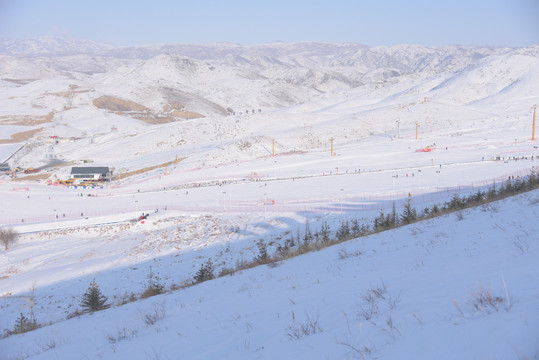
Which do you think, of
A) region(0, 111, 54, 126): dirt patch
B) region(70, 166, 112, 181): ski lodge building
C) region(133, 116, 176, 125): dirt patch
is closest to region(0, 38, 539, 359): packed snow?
region(70, 166, 112, 181): ski lodge building

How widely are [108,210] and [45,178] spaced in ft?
136

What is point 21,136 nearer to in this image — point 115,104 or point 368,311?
point 115,104

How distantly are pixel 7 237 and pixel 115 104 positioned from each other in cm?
14401

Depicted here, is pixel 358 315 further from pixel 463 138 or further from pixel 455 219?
pixel 463 138

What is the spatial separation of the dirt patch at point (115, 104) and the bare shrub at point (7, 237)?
136830mm

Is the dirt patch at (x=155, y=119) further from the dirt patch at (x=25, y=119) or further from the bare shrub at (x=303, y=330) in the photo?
the bare shrub at (x=303, y=330)

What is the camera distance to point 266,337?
558 centimetres

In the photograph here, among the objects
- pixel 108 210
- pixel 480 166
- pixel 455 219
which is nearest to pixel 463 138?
pixel 480 166

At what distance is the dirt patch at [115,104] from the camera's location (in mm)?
160712

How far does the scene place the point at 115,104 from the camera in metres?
164

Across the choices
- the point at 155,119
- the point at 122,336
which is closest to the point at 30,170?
the point at 155,119

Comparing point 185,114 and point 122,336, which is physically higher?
point 185,114

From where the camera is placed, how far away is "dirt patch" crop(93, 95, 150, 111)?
160712mm

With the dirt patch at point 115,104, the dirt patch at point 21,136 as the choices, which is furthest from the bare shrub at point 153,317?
the dirt patch at point 115,104
